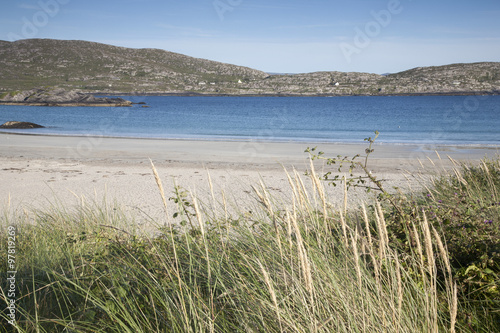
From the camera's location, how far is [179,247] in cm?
376

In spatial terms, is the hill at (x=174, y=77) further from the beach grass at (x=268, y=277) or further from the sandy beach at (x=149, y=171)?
the beach grass at (x=268, y=277)

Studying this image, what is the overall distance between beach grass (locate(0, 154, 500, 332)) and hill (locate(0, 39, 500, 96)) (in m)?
144

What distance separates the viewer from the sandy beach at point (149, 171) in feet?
31.7

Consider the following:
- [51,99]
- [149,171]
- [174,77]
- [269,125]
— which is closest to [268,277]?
[149,171]

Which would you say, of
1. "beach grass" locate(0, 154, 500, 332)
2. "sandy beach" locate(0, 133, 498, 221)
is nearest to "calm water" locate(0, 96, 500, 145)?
"sandy beach" locate(0, 133, 498, 221)

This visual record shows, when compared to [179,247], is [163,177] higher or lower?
lower

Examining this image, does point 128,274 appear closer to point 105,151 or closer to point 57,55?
point 105,151

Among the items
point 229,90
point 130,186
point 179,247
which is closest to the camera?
point 179,247

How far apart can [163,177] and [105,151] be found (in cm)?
843

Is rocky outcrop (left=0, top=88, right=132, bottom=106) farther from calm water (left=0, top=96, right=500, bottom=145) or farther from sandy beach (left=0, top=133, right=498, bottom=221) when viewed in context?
sandy beach (left=0, top=133, right=498, bottom=221)

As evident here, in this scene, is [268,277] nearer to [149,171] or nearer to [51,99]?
[149,171]

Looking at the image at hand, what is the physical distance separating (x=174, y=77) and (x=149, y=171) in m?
174

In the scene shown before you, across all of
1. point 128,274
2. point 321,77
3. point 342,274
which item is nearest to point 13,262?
point 128,274

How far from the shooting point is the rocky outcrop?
74125 mm
